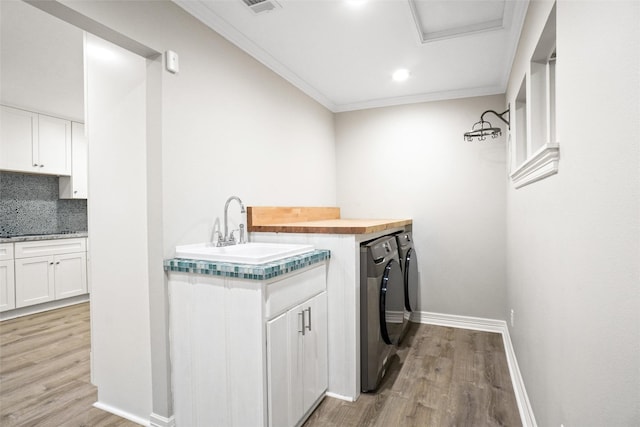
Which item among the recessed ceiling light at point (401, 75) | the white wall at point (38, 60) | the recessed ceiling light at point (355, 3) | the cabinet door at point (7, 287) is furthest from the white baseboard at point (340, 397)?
the cabinet door at point (7, 287)

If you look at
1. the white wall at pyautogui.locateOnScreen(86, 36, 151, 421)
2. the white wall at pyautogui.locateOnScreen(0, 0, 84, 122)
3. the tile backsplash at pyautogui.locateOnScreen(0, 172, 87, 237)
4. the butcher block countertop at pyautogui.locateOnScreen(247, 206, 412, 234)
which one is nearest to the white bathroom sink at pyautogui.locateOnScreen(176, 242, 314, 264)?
the butcher block countertop at pyautogui.locateOnScreen(247, 206, 412, 234)

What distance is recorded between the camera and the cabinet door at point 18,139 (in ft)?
12.6

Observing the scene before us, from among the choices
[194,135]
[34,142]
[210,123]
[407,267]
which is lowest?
[407,267]

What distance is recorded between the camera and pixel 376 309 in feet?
7.20

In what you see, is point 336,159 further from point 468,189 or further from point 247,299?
point 247,299

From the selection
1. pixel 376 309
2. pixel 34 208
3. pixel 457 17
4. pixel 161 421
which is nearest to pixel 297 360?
pixel 376 309

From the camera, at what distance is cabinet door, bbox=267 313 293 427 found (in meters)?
1.56

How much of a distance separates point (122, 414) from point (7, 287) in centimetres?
294

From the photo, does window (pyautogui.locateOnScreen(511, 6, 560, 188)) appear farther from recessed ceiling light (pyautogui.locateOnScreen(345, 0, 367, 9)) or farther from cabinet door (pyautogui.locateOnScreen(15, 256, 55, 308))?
cabinet door (pyautogui.locateOnScreen(15, 256, 55, 308))

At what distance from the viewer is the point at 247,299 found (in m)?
1.56

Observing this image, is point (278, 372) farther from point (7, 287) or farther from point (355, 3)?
point (7, 287)

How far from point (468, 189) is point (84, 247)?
4.77 metres

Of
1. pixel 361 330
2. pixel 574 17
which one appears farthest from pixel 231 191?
pixel 574 17

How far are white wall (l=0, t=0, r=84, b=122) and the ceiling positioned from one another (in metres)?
1.12
